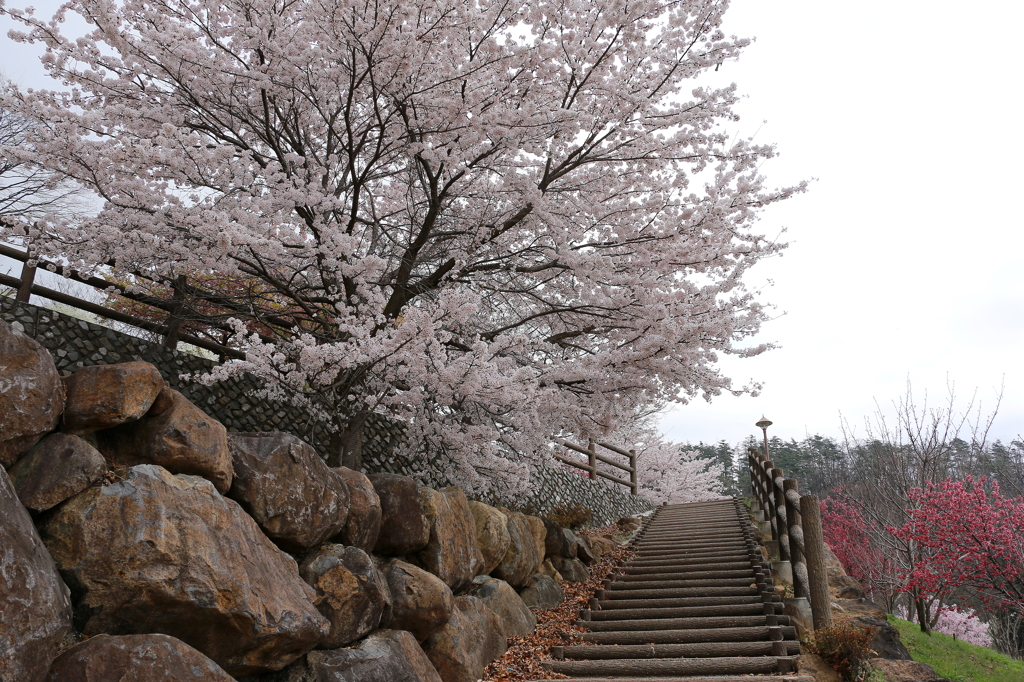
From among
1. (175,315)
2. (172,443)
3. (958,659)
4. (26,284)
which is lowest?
(958,659)

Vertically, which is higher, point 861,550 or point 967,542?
point 967,542

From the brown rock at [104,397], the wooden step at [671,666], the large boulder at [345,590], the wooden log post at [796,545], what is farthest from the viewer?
the wooden log post at [796,545]

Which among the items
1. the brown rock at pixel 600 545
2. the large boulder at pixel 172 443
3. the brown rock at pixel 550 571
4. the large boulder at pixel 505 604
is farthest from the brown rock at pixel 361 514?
the brown rock at pixel 600 545

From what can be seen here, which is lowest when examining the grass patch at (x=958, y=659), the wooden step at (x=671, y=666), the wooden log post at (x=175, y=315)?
the grass patch at (x=958, y=659)

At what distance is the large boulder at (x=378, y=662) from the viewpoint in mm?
4070

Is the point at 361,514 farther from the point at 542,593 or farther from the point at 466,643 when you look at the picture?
the point at 542,593

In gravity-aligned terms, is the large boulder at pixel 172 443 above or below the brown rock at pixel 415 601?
above

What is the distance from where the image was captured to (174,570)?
10.5 ft

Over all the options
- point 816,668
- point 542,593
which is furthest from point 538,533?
point 816,668

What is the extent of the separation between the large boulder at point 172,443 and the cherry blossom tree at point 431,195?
160 centimetres

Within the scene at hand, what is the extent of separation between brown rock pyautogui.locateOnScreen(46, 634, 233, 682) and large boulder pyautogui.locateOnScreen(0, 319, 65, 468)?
1.04 m

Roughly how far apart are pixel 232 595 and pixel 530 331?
19.7 feet

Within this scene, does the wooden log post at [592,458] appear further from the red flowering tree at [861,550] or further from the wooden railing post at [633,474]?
the red flowering tree at [861,550]

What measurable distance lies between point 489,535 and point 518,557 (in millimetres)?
887
